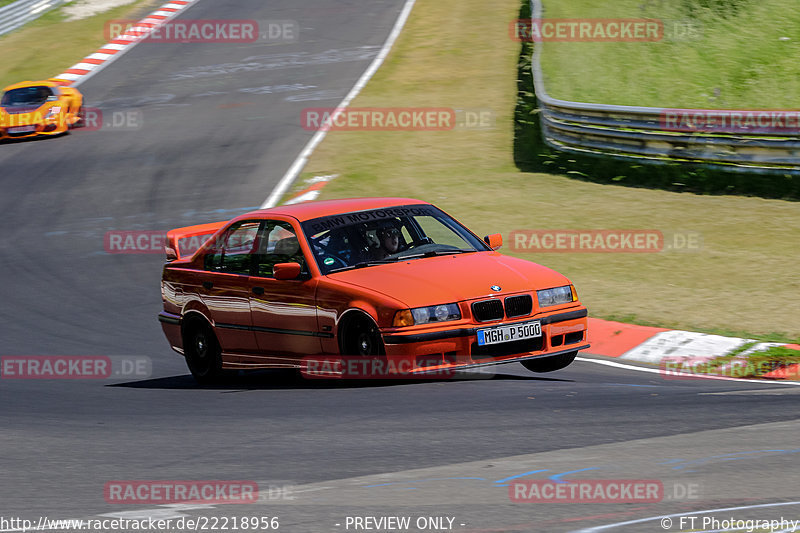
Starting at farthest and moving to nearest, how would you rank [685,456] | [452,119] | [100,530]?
[452,119], [685,456], [100,530]

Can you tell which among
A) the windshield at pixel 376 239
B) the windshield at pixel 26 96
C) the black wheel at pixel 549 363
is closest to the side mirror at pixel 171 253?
the windshield at pixel 376 239

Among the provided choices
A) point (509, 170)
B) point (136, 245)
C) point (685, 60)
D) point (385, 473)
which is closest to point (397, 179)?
point (509, 170)

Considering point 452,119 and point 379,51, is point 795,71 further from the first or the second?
point 379,51

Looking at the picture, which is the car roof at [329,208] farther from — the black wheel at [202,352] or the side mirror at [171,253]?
the side mirror at [171,253]

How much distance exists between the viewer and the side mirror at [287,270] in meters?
8.77

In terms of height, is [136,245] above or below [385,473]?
below

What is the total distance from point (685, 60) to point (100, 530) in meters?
23.0

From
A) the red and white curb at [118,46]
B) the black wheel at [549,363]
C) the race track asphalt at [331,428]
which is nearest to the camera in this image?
the race track asphalt at [331,428]

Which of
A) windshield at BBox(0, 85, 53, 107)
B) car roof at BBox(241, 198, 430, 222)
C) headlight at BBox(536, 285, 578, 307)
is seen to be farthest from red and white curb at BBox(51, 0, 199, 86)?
headlight at BBox(536, 285, 578, 307)

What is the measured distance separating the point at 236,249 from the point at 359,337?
70.9 inches

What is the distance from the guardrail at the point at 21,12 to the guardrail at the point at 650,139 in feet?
74.9

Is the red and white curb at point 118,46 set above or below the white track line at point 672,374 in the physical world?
below

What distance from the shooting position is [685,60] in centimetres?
2597

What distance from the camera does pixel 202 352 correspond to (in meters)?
9.96
